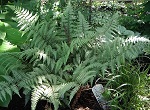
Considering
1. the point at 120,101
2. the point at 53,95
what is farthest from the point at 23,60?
the point at 120,101

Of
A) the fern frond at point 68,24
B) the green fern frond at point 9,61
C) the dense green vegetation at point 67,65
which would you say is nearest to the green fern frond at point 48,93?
the dense green vegetation at point 67,65

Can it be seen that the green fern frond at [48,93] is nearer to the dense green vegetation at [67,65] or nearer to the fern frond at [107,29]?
the dense green vegetation at [67,65]

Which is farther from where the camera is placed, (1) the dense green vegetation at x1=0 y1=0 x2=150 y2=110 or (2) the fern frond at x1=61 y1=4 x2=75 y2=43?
(2) the fern frond at x1=61 y1=4 x2=75 y2=43

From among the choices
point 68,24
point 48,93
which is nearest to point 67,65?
point 48,93

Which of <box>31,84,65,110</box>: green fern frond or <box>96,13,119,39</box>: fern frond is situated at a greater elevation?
<box>96,13,119,39</box>: fern frond

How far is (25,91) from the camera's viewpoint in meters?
2.57

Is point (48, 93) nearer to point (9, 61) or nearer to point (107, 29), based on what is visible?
point (9, 61)

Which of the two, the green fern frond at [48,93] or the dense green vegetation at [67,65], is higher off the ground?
the dense green vegetation at [67,65]

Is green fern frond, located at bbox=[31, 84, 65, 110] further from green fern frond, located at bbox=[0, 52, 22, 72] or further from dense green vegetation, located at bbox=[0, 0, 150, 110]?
green fern frond, located at bbox=[0, 52, 22, 72]

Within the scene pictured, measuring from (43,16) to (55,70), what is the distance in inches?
42.2

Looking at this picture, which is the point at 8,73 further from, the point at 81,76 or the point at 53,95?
the point at 81,76

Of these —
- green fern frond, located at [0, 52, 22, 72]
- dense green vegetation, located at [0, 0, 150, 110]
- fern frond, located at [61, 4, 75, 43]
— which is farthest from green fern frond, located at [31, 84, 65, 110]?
fern frond, located at [61, 4, 75, 43]

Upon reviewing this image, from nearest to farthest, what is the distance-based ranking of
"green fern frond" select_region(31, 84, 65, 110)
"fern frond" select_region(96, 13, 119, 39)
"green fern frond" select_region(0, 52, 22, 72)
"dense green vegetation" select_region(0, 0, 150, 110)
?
"green fern frond" select_region(31, 84, 65, 110), "dense green vegetation" select_region(0, 0, 150, 110), "green fern frond" select_region(0, 52, 22, 72), "fern frond" select_region(96, 13, 119, 39)

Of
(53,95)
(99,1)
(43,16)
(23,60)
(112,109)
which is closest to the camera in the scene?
(53,95)
